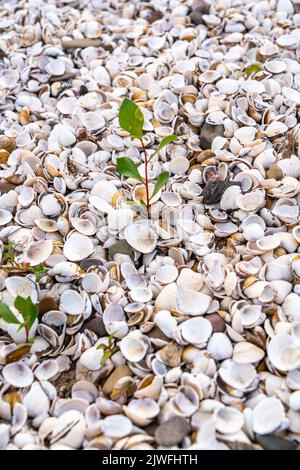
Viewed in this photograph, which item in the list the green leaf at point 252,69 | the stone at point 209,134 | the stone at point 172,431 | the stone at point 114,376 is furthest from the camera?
the green leaf at point 252,69

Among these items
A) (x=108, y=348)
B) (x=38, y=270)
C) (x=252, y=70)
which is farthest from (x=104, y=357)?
(x=252, y=70)

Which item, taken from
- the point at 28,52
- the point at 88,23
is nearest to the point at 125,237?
the point at 28,52

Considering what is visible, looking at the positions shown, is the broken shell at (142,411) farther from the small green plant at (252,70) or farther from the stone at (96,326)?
the small green plant at (252,70)

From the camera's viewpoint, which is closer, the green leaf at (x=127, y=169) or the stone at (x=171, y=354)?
the stone at (x=171, y=354)

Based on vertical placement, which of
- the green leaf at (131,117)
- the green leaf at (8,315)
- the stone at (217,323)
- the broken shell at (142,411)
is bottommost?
the broken shell at (142,411)

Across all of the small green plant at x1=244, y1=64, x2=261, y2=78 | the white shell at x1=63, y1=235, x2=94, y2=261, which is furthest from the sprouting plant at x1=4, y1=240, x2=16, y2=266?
the small green plant at x1=244, y1=64, x2=261, y2=78

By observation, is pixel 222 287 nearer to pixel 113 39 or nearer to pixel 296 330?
pixel 296 330

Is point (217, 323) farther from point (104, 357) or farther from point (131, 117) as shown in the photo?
point (131, 117)

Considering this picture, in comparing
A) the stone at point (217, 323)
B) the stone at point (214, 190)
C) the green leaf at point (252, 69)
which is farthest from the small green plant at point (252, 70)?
the stone at point (217, 323)
